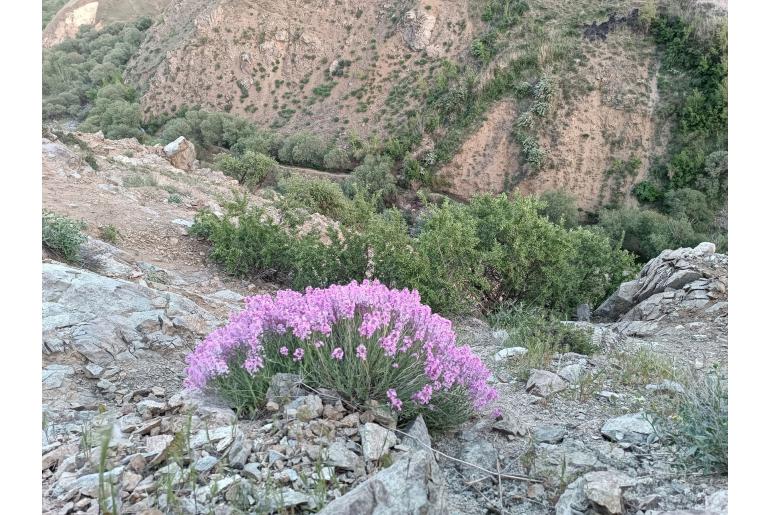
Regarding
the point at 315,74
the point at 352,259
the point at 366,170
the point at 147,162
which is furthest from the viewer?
the point at 315,74

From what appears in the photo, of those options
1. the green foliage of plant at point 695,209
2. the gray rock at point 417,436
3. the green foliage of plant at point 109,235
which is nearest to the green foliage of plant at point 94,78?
the green foliage of plant at point 695,209

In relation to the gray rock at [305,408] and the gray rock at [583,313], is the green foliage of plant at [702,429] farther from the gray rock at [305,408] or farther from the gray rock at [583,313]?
the gray rock at [583,313]

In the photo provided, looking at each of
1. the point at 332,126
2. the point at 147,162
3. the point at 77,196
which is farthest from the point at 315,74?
the point at 77,196

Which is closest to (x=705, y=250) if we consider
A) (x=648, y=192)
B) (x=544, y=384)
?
(x=544, y=384)

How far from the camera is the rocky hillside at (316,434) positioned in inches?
81.7

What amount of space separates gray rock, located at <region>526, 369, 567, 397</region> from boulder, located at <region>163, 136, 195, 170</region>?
628 inches

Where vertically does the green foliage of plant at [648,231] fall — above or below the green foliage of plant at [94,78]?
below

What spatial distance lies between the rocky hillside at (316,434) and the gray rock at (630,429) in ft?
0.04

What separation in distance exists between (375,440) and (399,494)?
1.62 feet

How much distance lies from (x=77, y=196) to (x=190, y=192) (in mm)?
2960

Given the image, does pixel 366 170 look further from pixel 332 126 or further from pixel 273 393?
pixel 273 393

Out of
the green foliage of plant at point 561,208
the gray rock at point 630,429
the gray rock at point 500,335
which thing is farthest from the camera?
the green foliage of plant at point 561,208

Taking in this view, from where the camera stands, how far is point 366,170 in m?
32.8

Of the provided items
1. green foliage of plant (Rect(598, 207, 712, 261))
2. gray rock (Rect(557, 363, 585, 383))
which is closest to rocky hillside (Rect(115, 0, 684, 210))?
green foliage of plant (Rect(598, 207, 712, 261))
